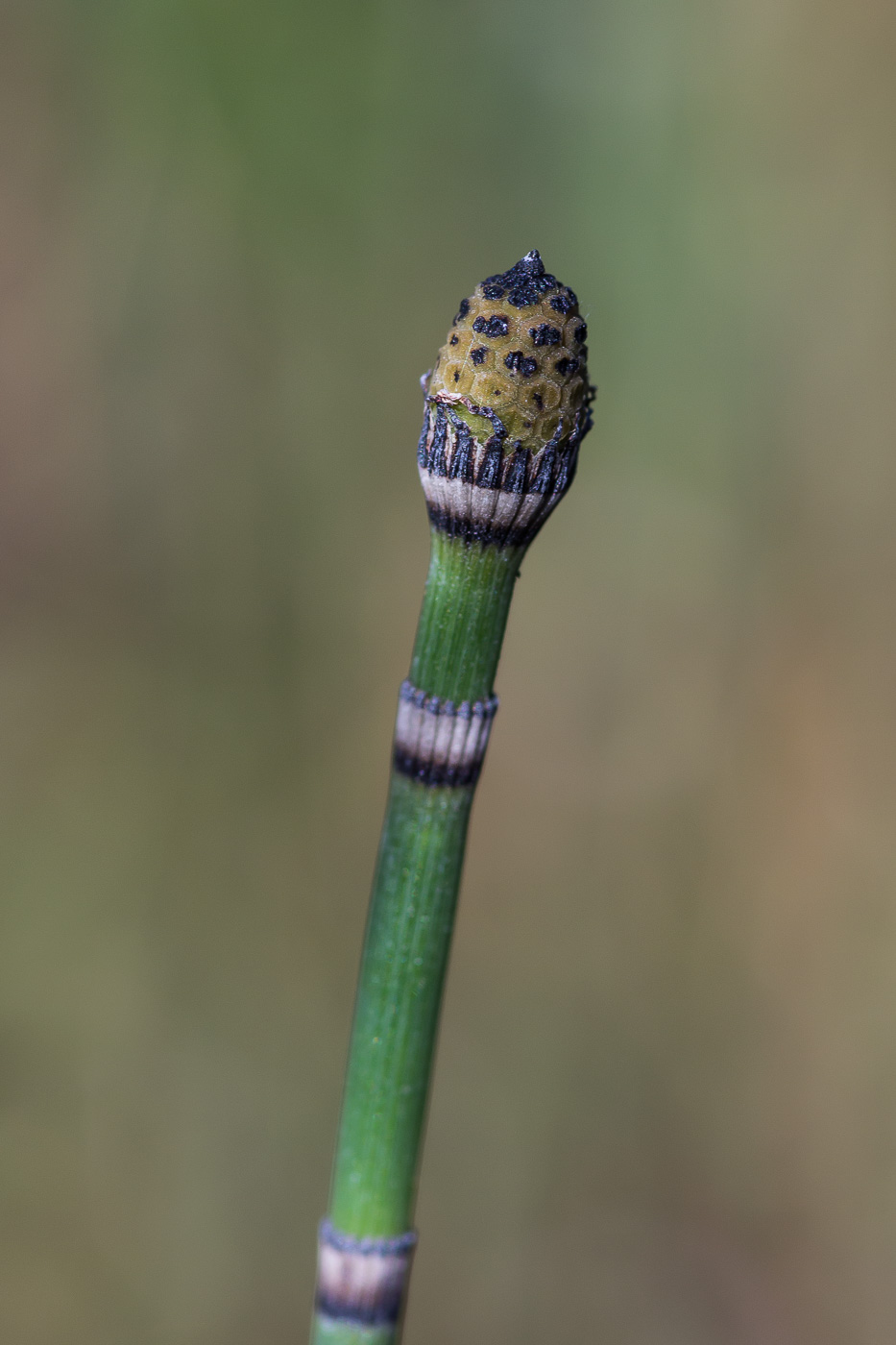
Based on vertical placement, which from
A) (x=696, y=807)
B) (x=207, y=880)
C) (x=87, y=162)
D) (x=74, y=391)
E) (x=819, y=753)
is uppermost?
(x=87, y=162)

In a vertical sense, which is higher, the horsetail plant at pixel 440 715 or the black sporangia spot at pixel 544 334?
the black sporangia spot at pixel 544 334

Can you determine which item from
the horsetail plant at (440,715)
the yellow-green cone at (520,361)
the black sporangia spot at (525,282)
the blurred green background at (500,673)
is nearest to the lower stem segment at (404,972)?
the horsetail plant at (440,715)

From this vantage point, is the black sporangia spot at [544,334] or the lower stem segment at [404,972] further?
the lower stem segment at [404,972]

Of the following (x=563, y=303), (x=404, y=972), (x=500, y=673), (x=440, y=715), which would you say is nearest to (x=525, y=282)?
(x=563, y=303)

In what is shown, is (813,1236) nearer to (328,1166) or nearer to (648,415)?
(328,1166)

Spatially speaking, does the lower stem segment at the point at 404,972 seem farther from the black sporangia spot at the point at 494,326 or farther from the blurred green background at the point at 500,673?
the blurred green background at the point at 500,673

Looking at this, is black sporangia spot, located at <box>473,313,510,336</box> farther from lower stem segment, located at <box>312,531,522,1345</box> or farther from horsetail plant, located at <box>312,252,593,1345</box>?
lower stem segment, located at <box>312,531,522,1345</box>

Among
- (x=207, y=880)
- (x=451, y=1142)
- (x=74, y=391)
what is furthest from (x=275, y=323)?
(x=451, y=1142)
